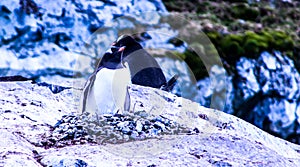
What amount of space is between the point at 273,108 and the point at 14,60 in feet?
11.9

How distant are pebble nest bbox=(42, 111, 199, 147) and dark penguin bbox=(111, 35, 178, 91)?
68 centimetres

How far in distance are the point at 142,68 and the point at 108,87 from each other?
0.76 meters

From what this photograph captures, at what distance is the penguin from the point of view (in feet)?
14.6

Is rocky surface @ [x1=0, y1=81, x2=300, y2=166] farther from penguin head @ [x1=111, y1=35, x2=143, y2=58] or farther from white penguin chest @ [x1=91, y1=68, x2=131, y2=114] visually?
penguin head @ [x1=111, y1=35, x2=143, y2=58]

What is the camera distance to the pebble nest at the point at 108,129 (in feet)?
13.1

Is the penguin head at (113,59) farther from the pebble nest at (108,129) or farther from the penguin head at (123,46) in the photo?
the pebble nest at (108,129)

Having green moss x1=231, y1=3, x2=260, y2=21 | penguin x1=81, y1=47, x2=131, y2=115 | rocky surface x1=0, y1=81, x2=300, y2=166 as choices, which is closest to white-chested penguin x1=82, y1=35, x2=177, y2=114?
penguin x1=81, y1=47, x2=131, y2=115

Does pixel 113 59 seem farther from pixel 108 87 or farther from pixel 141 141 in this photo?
pixel 141 141

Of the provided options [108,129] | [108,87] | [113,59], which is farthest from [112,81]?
[108,129]

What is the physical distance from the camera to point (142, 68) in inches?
204

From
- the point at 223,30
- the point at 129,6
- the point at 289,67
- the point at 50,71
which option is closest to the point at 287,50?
the point at 289,67

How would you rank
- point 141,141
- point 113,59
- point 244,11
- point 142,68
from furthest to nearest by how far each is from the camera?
point 244,11
point 142,68
point 113,59
point 141,141

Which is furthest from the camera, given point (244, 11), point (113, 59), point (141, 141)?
point (244, 11)

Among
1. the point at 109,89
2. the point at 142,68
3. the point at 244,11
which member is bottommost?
the point at 109,89
